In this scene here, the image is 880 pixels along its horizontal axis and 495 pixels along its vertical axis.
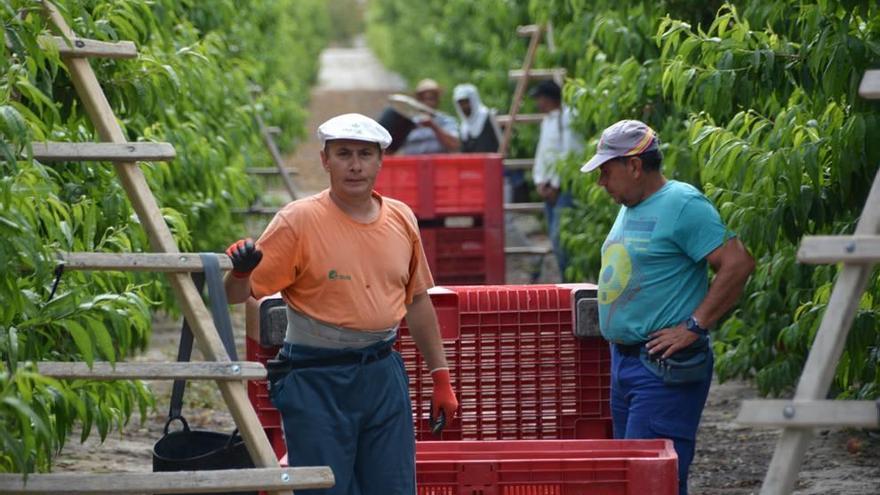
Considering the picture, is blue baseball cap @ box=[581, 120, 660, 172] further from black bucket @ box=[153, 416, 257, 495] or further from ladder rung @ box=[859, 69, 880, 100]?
ladder rung @ box=[859, 69, 880, 100]

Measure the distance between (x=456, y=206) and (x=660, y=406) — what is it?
7435 millimetres

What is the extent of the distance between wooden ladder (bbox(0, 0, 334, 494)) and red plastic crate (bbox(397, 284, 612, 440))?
4.79 feet

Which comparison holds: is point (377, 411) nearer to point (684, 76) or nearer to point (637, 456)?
point (637, 456)

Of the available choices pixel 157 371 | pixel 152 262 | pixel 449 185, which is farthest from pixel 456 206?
pixel 157 371

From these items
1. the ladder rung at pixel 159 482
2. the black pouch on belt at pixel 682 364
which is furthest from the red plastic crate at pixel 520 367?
the ladder rung at pixel 159 482

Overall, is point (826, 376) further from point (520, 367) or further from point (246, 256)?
point (520, 367)

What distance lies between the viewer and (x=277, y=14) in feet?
76.7

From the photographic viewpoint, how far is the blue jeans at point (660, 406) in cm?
626

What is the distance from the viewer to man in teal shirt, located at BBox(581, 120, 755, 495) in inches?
244

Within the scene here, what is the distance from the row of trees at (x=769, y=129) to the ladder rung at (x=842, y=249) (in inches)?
71.2

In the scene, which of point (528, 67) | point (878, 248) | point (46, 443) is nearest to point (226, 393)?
point (46, 443)

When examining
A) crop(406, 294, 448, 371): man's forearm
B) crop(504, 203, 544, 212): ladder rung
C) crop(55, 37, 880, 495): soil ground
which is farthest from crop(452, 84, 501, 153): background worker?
crop(406, 294, 448, 371): man's forearm

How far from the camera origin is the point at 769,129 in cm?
744

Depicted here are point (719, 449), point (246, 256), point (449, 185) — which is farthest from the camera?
point (449, 185)
